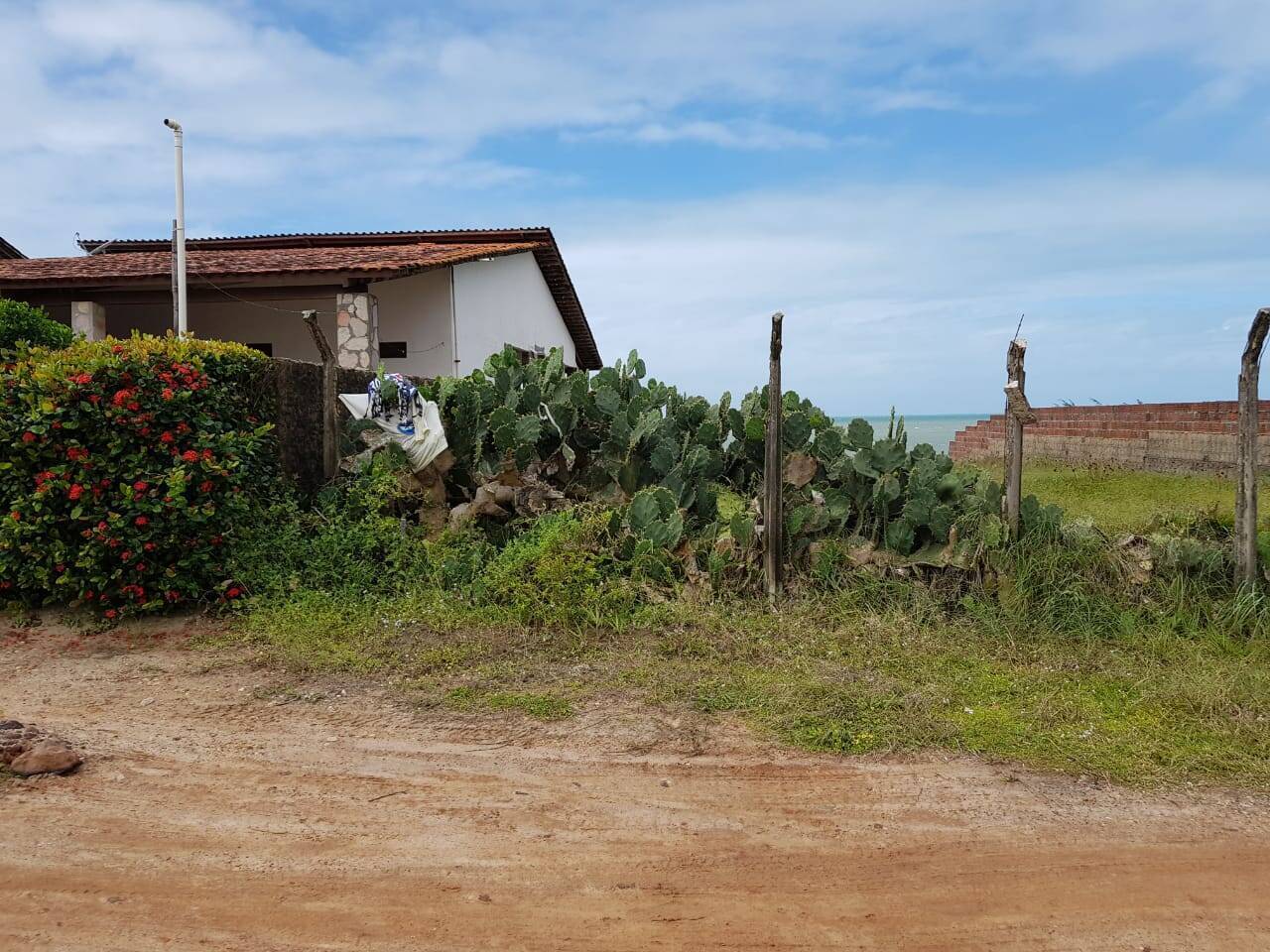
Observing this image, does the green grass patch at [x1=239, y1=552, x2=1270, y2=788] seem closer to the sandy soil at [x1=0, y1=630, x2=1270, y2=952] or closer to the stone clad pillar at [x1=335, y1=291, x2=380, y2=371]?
the sandy soil at [x1=0, y1=630, x2=1270, y2=952]

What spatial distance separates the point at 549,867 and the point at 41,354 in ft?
18.1

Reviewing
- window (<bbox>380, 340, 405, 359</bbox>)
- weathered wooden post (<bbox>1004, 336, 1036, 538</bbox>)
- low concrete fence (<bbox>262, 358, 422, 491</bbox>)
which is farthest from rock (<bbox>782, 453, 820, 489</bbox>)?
window (<bbox>380, 340, 405, 359</bbox>)

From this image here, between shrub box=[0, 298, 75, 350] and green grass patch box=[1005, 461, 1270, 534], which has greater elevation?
shrub box=[0, 298, 75, 350]

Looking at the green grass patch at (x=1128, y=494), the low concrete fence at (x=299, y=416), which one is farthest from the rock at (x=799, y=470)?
the low concrete fence at (x=299, y=416)

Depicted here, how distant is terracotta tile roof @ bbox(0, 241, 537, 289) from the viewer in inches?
529

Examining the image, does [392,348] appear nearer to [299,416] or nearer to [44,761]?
[299,416]

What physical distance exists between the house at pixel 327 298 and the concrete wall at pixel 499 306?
0.03 meters

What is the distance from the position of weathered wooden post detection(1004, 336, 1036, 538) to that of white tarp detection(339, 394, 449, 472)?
421 cm

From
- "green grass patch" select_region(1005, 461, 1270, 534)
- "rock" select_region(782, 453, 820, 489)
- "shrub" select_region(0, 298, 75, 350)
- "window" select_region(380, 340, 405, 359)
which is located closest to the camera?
"rock" select_region(782, 453, 820, 489)

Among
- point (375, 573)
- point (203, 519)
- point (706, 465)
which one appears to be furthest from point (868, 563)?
point (203, 519)

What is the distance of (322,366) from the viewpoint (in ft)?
26.0

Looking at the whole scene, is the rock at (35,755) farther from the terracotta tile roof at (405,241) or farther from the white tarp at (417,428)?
the terracotta tile roof at (405,241)

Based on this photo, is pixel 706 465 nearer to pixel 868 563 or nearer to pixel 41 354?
pixel 868 563

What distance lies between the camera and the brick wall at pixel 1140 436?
35.0 feet
